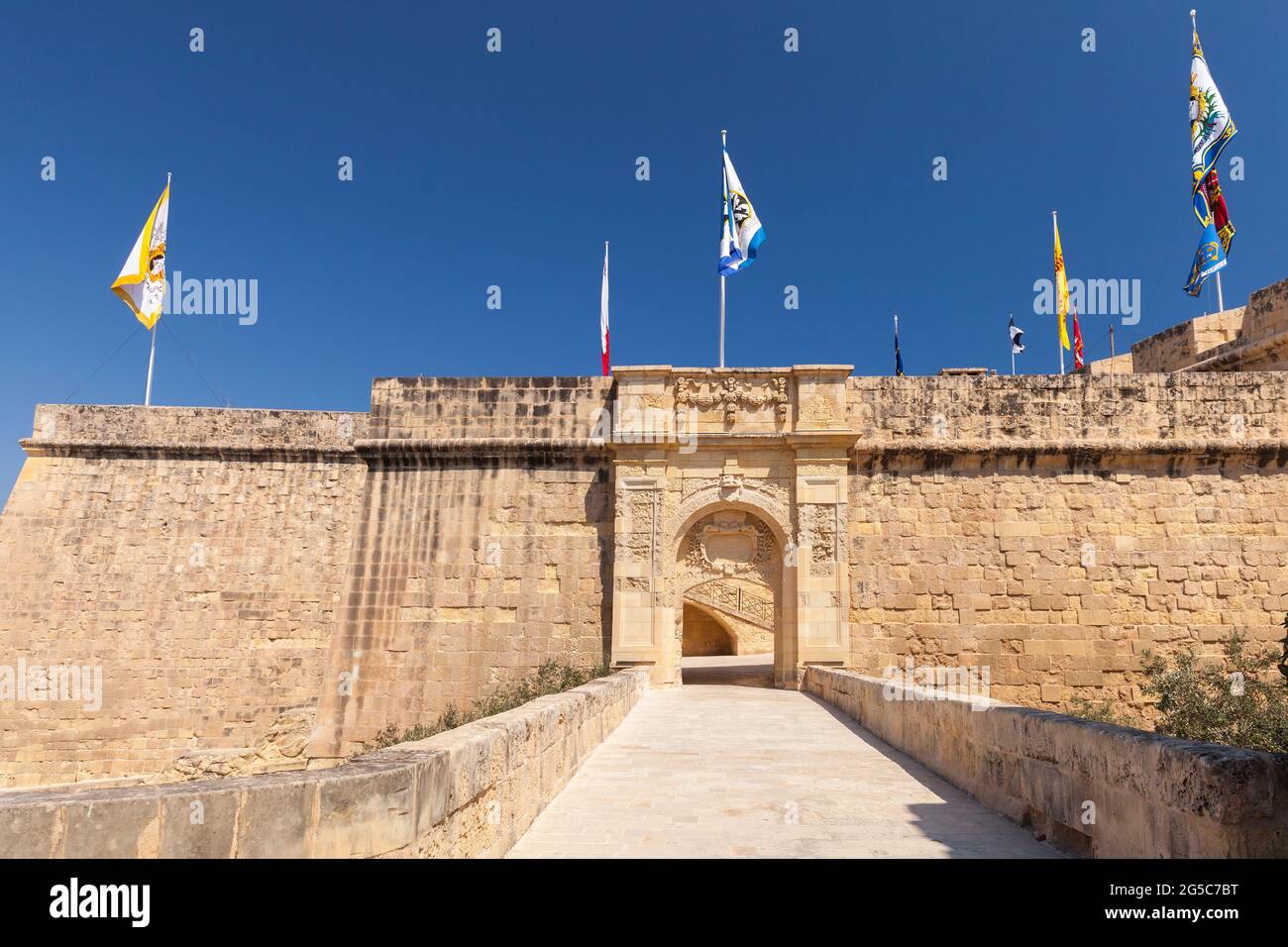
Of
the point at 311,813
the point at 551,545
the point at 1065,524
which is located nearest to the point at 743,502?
the point at 551,545

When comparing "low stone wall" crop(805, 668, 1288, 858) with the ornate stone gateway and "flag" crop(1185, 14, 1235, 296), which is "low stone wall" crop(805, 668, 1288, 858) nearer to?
the ornate stone gateway

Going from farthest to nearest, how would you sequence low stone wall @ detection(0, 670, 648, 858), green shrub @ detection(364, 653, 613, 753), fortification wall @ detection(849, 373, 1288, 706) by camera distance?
fortification wall @ detection(849, 373, 1288, 706), green shrub @ detection(364, 653, 613, 753), low stone wall @ detection(0, 670, 648, 858)

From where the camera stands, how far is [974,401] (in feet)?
40.8

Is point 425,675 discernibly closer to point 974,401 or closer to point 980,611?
point 980,611

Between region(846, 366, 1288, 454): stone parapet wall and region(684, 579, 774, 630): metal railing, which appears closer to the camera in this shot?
region(846, 366, 1288, 454): stone parapet wall

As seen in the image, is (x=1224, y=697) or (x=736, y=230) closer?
(x=1224, y=697)

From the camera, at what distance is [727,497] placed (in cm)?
1198

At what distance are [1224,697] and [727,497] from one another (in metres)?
6.60

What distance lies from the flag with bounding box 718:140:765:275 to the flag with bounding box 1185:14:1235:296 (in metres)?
9.16

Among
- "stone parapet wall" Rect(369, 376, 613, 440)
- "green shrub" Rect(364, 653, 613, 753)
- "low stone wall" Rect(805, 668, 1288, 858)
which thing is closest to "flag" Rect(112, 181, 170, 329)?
"stone parapet wall" Rect(369, 376, 613, 440)

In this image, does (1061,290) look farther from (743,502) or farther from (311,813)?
(311,813)

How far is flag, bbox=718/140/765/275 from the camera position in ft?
46.0
